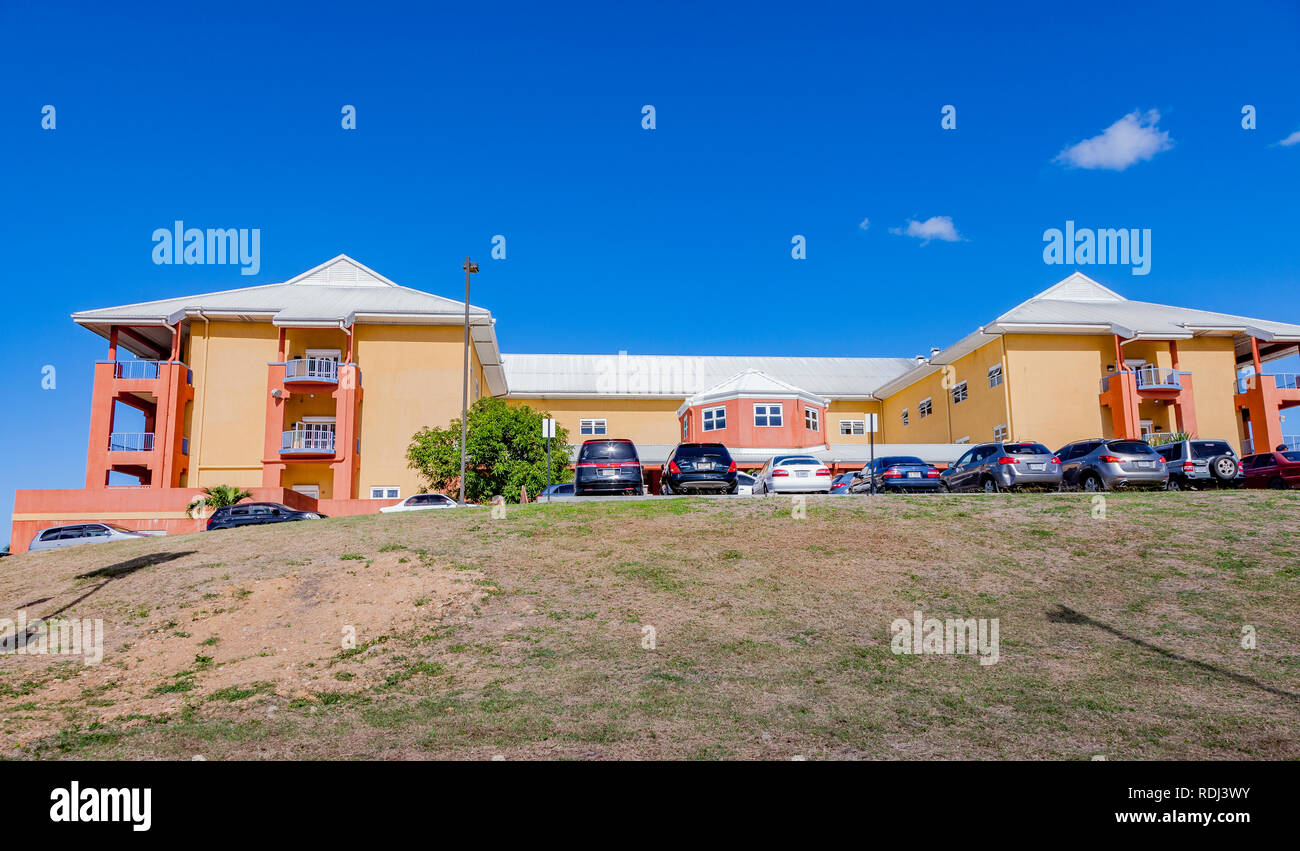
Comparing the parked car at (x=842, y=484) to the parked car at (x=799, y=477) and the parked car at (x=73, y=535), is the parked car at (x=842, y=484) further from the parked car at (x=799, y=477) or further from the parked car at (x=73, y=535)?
the parked car at (x=73, y=535)

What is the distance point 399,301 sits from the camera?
1657 inches

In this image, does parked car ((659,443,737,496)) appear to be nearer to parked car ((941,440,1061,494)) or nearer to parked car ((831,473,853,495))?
parked car ((941,440,1061,494))

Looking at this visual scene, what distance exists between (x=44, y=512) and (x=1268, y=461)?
140 feet

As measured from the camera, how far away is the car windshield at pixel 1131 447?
71.7ft

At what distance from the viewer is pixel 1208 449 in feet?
77.7

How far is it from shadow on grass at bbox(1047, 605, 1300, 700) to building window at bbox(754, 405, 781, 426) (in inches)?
1233

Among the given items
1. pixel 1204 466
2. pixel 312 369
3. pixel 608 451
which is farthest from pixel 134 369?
pixel 1204 466

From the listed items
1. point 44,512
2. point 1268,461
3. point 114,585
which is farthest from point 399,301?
point 1268,461

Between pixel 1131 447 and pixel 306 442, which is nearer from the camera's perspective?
pixel 1131 447

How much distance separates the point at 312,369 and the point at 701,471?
962 inches

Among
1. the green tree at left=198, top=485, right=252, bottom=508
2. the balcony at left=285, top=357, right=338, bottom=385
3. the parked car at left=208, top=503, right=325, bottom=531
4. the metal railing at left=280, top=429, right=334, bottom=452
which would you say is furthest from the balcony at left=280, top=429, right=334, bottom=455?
the parked car at left=208, top=503, right=325, bottom=531

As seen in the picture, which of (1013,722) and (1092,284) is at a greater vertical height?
(1092,284)

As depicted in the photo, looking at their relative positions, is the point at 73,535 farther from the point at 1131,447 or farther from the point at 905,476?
the point at 1131,447
